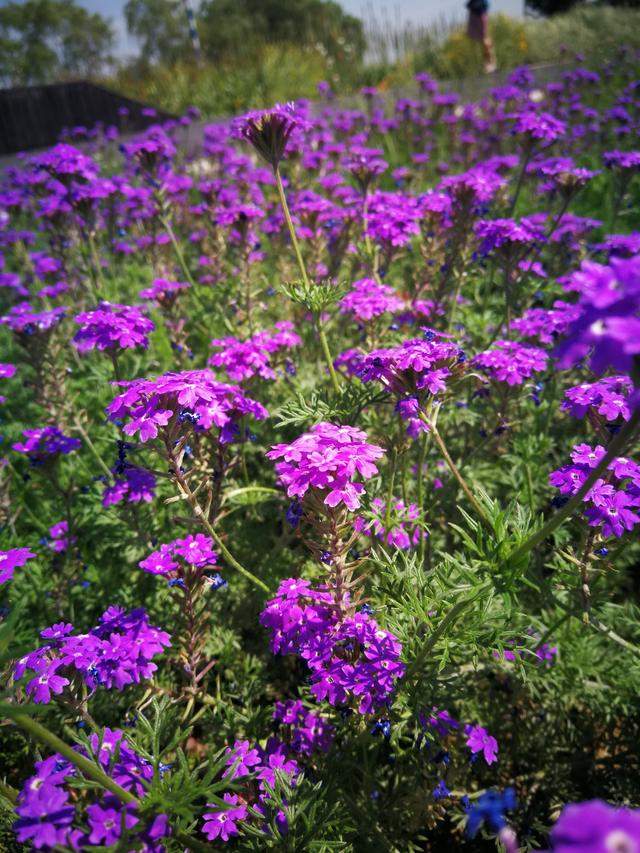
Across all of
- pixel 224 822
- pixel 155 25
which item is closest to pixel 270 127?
pixel 224 822

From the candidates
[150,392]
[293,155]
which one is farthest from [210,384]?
[293,155]

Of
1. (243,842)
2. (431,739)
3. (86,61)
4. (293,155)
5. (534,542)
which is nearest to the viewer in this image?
(534,542)

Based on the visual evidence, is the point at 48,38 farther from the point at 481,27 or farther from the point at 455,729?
the point at 455,729

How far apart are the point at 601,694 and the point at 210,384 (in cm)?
245

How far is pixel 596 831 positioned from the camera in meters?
0.74

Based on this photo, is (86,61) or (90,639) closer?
(90,639)

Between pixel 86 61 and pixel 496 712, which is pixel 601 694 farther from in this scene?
pixel 86 61

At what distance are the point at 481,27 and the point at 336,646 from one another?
2305 cm

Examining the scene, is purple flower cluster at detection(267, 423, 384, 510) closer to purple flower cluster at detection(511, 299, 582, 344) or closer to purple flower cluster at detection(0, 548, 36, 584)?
purple flower cluster at detection(0, 548, 36, 584)

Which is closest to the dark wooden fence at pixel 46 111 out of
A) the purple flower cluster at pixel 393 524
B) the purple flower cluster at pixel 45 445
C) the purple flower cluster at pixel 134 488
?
the purple flower cluster at pixel 45 445

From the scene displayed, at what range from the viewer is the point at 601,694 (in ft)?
8.80

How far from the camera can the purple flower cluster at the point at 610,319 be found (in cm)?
102

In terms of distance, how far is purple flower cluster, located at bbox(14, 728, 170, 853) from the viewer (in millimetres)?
1453

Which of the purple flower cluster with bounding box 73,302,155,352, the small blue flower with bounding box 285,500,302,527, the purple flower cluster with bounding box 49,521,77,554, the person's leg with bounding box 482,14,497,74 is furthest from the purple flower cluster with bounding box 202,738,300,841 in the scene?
the person's leg with bounding box 482,14,497,74
